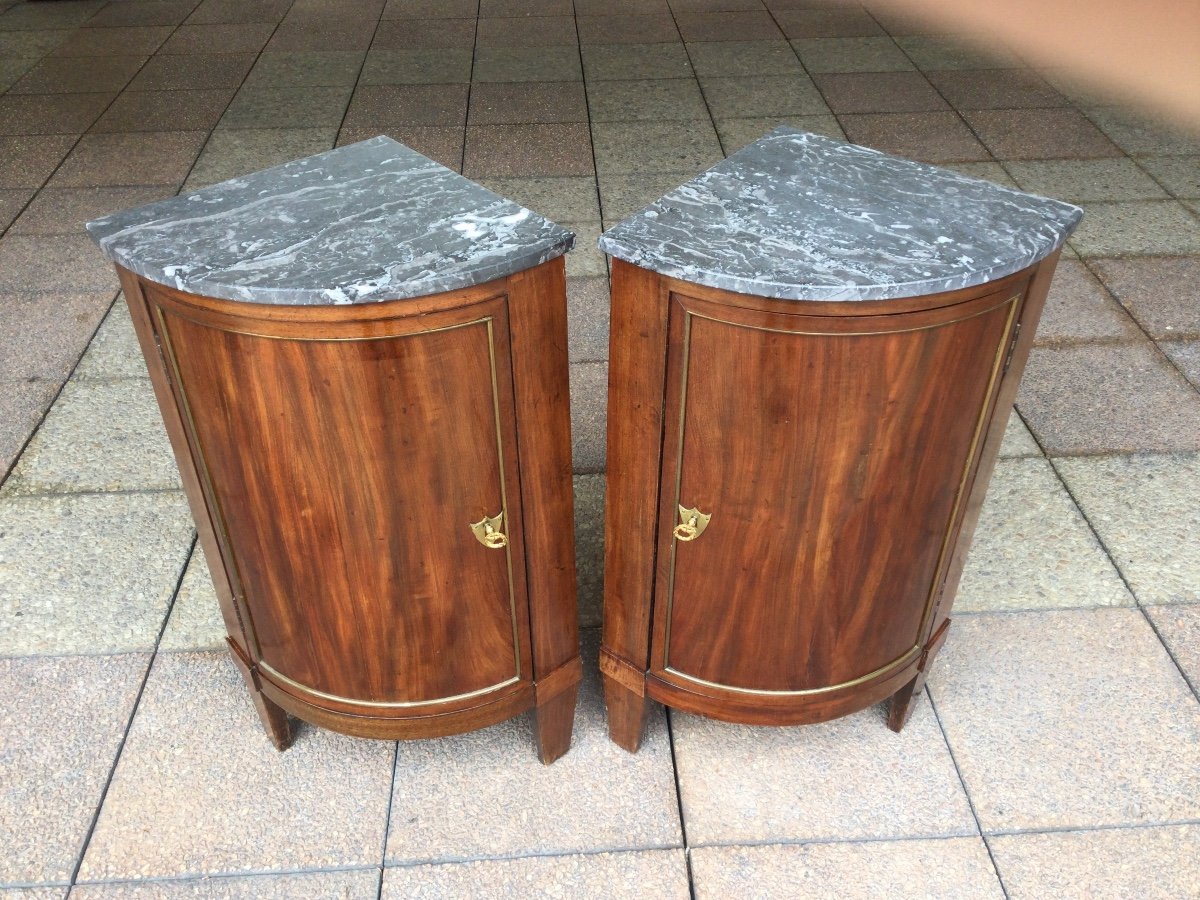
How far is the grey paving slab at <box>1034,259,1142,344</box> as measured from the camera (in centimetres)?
399

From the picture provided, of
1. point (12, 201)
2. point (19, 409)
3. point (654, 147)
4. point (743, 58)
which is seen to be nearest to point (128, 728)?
point (19, 409)

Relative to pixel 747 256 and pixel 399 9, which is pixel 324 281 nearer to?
pixel 747 256

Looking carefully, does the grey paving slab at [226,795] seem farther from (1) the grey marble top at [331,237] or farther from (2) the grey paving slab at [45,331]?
(2) the grey paving slab at [45,331]

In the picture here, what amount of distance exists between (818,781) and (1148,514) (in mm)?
1473

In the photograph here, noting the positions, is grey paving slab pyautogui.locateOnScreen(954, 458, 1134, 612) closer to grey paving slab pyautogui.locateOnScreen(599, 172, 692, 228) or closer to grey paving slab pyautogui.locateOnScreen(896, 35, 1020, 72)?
grey paving slab pyautogui.locateOnScreen(599, 172, 692, 228)

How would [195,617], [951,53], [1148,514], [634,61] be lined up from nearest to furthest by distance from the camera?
[195,617]
[1148,514]
[634,61]
[951,53]

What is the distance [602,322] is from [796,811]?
2173mm

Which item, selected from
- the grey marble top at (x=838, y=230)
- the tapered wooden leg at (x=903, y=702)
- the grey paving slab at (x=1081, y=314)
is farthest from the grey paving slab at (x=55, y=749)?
the grey paving slab at (x=1081, y=314)

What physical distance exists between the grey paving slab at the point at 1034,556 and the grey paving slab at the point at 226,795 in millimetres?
1641

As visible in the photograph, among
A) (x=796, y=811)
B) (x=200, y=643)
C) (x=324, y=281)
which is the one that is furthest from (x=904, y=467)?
(x=200, y=643)

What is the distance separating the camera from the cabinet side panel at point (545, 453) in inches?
72.1

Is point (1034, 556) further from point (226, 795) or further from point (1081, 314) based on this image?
point (226, 795)

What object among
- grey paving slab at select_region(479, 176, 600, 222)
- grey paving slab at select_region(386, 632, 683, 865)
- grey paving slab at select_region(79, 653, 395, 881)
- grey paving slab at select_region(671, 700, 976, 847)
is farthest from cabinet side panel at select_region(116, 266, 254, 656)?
grey paving slab at select_region(479, 176, 600, 222)

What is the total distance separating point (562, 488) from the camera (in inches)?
83.1
